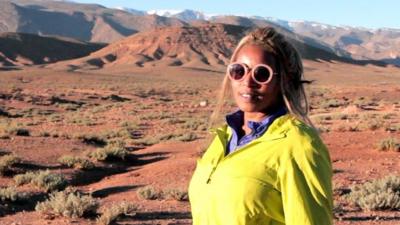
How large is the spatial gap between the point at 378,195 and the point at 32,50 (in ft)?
434

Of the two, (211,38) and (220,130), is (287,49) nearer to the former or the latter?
(220,130)

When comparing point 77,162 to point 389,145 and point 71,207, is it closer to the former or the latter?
point 71,207

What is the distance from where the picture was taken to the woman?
8.04 feet

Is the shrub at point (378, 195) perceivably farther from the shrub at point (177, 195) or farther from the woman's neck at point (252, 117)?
the woman's neck at point (252, 117)

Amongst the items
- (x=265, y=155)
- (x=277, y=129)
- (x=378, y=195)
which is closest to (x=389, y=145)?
(x=378, y=195)

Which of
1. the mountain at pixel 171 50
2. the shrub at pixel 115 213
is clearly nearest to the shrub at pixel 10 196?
the shrub at pixel 115 213

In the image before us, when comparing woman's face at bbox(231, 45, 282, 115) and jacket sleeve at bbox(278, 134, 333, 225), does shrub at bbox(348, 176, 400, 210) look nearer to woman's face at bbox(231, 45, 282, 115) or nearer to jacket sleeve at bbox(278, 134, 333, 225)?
woman's face at bbox(231, 45, 282, 115)

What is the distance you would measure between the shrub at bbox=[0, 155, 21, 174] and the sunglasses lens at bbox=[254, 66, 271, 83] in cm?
1312

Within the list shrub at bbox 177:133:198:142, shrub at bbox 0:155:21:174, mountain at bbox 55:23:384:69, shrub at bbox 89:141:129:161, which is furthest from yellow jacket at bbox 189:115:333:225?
mountain at bbox 55:23:384:69

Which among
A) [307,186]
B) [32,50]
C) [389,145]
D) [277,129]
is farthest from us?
[32,50]

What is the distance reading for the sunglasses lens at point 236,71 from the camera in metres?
2.93

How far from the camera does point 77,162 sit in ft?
53.4

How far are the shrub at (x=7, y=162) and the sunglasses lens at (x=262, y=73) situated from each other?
13119 mm

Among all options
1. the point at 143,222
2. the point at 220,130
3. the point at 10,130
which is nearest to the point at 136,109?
the point at 10,130
